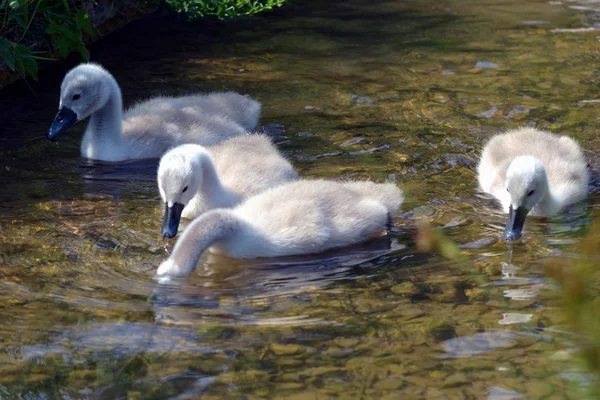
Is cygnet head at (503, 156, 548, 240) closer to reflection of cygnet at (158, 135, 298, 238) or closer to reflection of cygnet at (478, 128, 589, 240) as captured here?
reflection of cygnet at (478, 128, 589, 240)

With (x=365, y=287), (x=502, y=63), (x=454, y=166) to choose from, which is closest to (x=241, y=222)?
(x=365, y=287)

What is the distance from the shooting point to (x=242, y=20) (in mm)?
10578

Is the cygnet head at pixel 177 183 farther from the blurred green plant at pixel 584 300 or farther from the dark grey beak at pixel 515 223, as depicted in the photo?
the blurred green plant at pixel 584 300

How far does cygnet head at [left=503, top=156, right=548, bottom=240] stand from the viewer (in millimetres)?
5691

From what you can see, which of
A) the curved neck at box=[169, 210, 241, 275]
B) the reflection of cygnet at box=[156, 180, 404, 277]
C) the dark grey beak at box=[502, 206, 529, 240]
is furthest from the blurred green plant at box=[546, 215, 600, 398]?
the curved neck at box=[169, 210, 241, 275]

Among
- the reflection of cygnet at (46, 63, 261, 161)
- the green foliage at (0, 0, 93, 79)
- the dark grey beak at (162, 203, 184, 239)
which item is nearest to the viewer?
the dark grey beak at (162, 203, 184, 239)

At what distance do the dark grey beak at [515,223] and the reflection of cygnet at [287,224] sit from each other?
0.71 m

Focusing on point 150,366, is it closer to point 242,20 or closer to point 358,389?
point 358,389

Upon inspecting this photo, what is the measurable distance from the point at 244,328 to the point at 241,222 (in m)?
1.02

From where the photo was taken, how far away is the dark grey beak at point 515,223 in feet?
18.4

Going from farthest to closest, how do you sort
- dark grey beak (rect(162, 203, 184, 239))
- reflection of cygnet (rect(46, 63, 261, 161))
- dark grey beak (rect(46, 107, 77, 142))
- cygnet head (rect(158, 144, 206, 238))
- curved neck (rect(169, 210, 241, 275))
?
reflection of cygnet (rect(46, 63, 261, 161)) < dark grey beak (rect(46, 107, 77, 142)) < cygnet head (rect(158, 144, 206, 238)) < dark grey beak (rect(162, 203, 184, 239)) < curved neck (rect(169, 210, 241, 275))

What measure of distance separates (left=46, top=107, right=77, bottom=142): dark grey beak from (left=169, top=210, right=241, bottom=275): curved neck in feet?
7.17

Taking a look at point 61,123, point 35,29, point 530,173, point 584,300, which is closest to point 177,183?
point 61,123

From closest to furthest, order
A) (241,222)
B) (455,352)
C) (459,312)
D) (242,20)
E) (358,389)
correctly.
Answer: (358,389) → (455,352) → (459,312) → (241,222) → (242,20)
